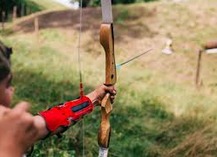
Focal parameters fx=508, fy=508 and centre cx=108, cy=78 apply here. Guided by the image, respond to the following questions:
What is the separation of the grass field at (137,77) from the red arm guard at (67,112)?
125 inches

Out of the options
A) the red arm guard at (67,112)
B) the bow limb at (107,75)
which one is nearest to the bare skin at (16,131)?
the red arm guard at (67,112)

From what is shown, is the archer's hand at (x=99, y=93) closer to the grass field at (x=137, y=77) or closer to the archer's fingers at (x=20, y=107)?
the archer's fingers at (x=20, y=107)

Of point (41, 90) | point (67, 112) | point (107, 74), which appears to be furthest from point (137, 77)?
point (67, 112)

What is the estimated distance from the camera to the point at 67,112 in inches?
80.0

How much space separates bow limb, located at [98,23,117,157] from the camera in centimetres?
266

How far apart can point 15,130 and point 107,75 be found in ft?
5.80

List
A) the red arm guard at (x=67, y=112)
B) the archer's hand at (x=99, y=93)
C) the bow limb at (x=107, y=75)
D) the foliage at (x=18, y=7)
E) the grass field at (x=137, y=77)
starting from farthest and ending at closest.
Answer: the foliage at (x=18, y=7) → the grass field at (x=137, y=77) → the bow limb at (x=107, y=75) → the archer's hand at (x=99, y=93) → the red arm guard at (x=67, y=112)

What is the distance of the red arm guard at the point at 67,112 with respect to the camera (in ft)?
5.93

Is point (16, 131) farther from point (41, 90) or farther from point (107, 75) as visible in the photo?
point (41, 90)

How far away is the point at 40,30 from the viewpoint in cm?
1658

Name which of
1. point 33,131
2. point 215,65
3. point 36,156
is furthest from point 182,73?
point 33,131

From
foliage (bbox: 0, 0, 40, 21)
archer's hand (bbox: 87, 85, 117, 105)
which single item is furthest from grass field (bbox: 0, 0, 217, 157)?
archer's hand (bbox: 87, 85, 117, 105)

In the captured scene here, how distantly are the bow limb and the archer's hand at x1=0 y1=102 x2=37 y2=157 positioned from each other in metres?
1.65

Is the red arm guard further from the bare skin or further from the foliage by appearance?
the foliage
